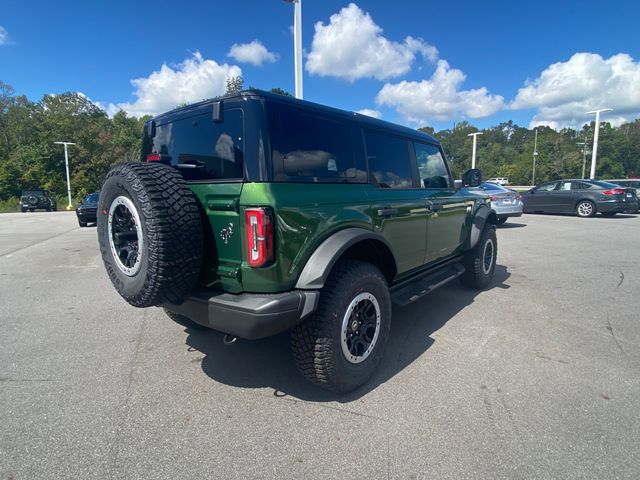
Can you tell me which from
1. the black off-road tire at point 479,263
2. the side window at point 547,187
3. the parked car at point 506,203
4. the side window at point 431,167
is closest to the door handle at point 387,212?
the side window at point 431,167

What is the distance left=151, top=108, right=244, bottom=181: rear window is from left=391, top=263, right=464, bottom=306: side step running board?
183cm

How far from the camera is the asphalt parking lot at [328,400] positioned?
193 centimetres

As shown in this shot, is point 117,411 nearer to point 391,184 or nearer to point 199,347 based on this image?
point 199,347

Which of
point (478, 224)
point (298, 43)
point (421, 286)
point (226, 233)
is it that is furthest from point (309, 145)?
point (298, 43)

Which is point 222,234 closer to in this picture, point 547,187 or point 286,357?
point 286,357

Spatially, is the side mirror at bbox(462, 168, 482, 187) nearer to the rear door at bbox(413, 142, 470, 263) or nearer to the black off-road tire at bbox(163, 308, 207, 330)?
the rear door at bbox(413, 142, 470, 263)

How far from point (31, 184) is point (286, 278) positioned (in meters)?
51.8

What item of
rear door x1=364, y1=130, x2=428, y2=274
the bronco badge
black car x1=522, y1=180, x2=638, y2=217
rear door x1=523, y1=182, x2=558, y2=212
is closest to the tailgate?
the bronco badge

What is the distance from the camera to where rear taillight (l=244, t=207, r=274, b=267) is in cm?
211

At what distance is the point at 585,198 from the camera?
13.7 meters

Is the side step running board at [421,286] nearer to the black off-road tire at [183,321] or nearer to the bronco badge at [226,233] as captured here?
the bronco badge at [226,233]

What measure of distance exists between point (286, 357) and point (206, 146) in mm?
1922

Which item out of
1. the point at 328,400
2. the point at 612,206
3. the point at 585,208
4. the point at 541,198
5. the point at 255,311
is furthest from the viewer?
the point at 541,198

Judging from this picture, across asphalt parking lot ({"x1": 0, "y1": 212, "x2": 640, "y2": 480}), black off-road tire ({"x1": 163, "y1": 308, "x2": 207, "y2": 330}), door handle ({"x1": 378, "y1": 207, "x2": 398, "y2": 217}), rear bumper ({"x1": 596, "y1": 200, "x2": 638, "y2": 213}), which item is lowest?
asphalt parking lot ({"x1": 0, "y1": 212, "x2": 640, "y2": 480})
